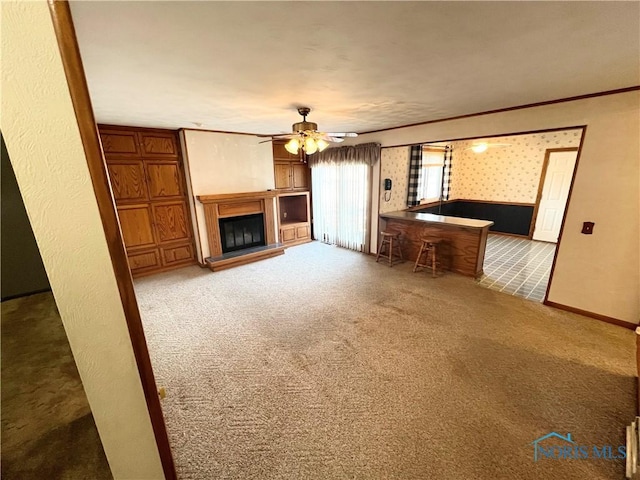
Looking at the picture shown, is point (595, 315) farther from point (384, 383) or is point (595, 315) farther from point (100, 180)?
point (100, 180)

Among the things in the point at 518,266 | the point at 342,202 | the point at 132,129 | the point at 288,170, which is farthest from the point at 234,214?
the point at 518,266

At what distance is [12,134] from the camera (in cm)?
64

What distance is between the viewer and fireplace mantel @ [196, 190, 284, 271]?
15.0 feet

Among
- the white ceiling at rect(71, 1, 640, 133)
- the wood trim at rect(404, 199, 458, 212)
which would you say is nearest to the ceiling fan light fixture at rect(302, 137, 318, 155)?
the white ceiling at rect(71, 1, 640, 133)

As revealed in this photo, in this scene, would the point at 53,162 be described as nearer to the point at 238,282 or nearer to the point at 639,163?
the point at 238,282

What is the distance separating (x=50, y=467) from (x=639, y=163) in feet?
15.2

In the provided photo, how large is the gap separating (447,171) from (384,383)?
626 centimetres

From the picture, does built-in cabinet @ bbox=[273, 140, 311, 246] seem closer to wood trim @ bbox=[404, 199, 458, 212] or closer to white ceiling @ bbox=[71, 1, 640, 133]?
wood trim @ bbox=[404, 199, 458, 212]

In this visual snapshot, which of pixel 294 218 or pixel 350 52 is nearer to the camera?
pixel 350 52

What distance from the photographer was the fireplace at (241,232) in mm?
4941

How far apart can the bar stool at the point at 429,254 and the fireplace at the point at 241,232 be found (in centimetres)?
311

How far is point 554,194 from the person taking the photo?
5.57m

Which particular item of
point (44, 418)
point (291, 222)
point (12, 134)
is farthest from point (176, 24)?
point (291, 222)

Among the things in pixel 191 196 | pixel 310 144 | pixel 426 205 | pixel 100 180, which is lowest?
pixel 426 205
